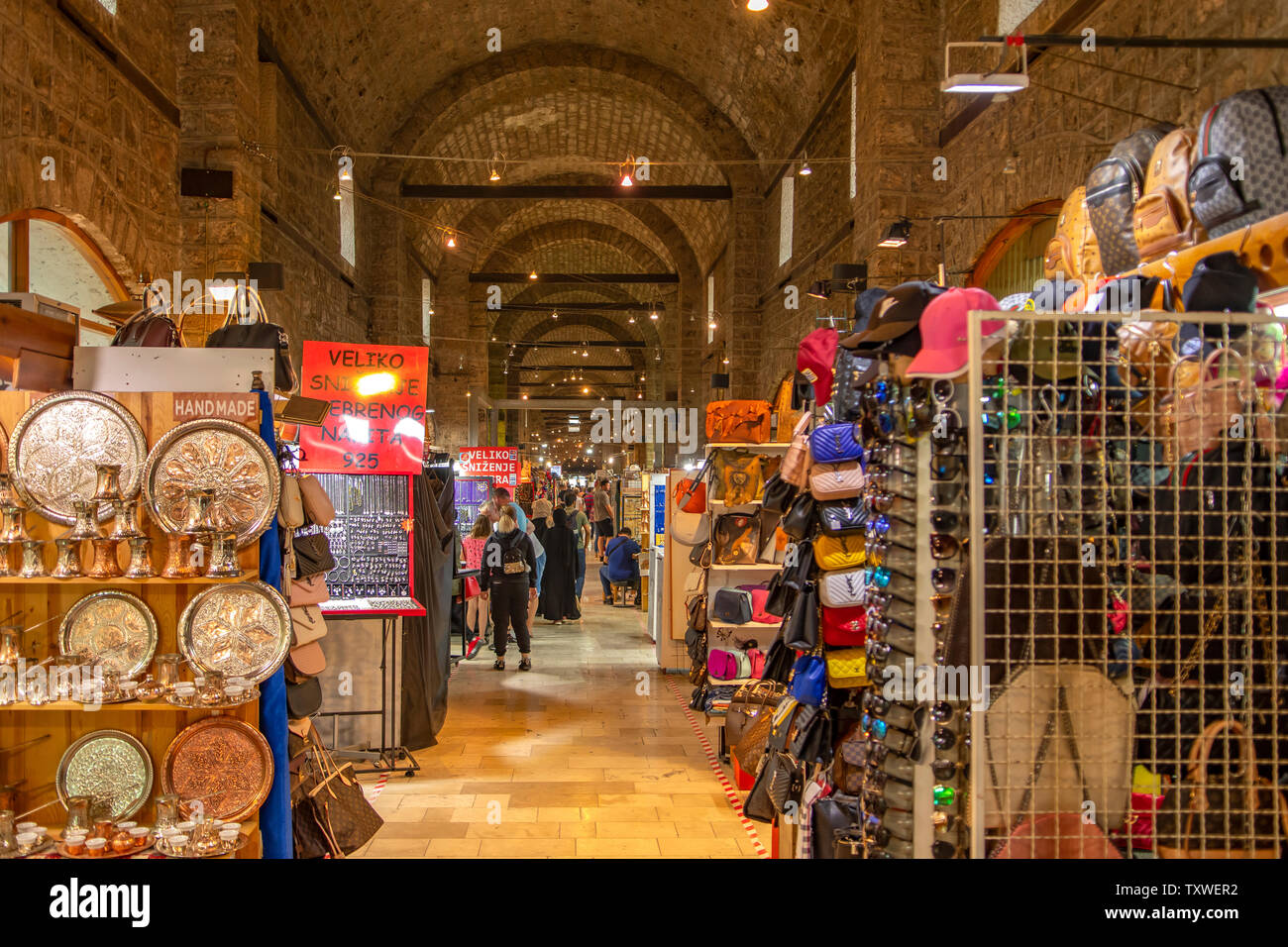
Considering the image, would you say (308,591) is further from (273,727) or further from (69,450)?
(69,450)

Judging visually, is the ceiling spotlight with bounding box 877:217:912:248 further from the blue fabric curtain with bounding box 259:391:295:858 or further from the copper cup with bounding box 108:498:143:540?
the copper cup with bounding box 108:498:143:540

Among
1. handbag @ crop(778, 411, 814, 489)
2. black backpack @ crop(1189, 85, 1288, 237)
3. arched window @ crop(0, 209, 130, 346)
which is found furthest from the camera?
arched window @ crop(0, 209, 130, 346)

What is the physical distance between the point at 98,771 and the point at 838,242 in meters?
9.73

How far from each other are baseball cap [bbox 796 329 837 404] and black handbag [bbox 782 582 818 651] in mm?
718

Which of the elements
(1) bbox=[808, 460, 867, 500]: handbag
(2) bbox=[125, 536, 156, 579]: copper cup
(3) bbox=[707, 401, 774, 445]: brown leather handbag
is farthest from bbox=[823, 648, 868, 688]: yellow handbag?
(3) bbox=[707, 401, 774, 445]: brown leather handbag

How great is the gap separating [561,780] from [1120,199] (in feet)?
13.2

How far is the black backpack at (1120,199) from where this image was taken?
2.82m

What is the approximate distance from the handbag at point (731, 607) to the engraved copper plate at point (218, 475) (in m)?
3.34

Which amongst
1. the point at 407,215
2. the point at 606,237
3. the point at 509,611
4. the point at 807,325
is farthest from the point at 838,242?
the point at 606,237

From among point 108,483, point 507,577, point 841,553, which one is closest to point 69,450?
point 108,483

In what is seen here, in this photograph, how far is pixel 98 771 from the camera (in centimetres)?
277

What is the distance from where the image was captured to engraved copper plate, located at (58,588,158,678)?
9.06ft

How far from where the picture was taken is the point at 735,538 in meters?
5.95

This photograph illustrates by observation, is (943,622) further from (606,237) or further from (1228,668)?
(606,237)
